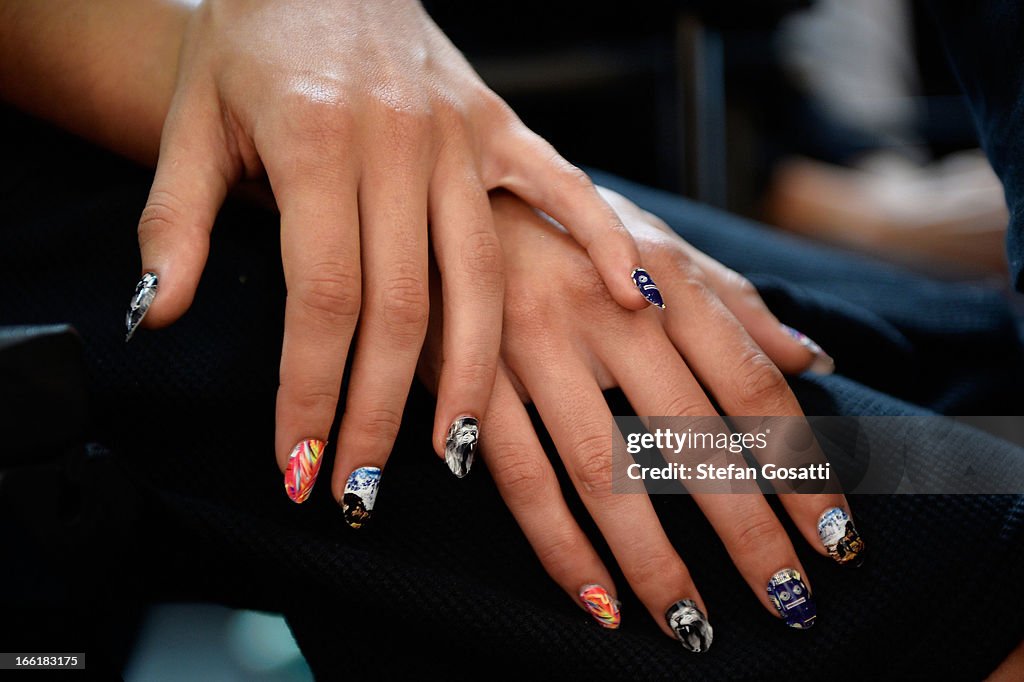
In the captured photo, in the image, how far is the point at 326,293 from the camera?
443mm

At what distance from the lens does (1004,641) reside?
0.46 metres

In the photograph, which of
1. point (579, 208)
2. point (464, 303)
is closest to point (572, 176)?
point (579, 208)

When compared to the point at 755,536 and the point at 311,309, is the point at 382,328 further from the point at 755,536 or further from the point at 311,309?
the point at 755,536

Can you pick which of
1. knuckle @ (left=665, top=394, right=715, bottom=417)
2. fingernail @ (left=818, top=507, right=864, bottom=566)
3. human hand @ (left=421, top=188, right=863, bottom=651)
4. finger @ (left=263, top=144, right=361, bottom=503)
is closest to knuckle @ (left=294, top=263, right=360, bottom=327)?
finger @ (left=263, top=144, right=361, bottom=503)

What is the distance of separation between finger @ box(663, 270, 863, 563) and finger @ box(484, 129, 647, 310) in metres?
0.03

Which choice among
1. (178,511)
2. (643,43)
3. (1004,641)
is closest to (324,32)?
(178,511)

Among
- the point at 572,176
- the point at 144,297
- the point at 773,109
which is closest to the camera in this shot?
the point at 144,297

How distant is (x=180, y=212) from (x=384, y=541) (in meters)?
0.23

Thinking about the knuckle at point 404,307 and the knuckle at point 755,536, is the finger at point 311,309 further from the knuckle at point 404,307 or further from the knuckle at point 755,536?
the knuckle at point 755,536

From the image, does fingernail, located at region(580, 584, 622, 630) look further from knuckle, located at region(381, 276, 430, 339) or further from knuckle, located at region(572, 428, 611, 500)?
knuckle, located at region(381, 276, 430, 339)

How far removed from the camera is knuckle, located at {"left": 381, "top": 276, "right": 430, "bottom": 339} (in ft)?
1.53

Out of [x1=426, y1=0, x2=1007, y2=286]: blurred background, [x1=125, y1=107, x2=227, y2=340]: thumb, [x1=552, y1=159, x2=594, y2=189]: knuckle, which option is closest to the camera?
[x1=125, y1=107, x2=227, y2=340]: thumb

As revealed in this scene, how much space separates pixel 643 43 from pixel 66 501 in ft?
4.68

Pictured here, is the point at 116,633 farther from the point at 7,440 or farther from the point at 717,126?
the point at 717,126
